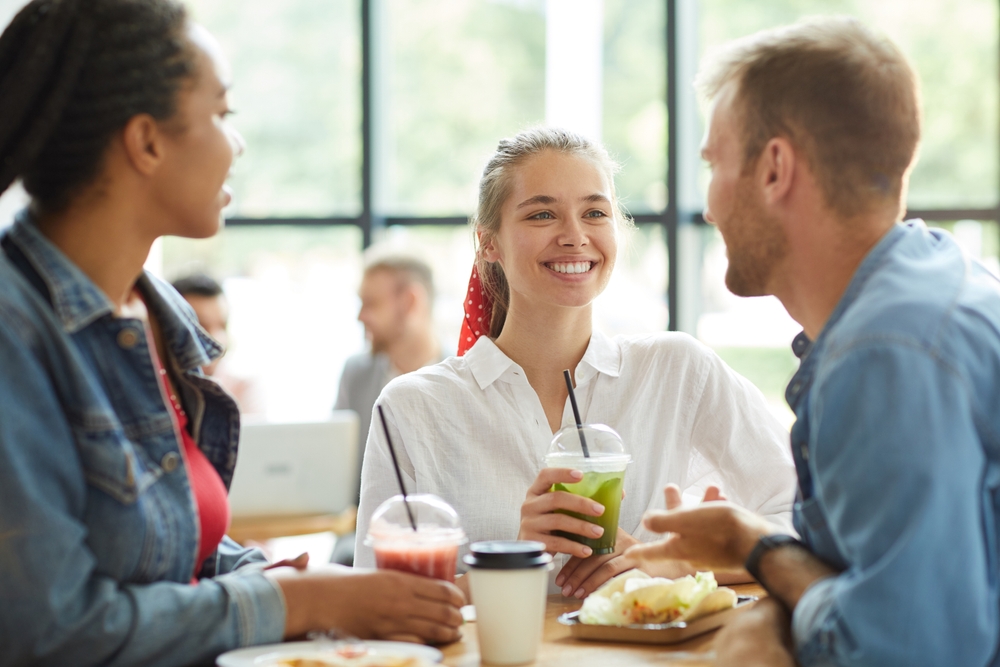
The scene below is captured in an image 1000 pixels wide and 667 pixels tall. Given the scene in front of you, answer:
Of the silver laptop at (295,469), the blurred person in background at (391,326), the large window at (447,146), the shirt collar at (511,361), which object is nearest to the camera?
the shirt collar at (511,361)

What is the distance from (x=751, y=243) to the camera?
4.75 feet

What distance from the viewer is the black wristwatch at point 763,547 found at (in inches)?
54.1

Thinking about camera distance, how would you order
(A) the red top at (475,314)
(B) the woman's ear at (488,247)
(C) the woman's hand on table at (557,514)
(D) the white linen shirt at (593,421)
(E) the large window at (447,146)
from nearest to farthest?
(C) the woman's hand on table at (557,514) → (D) the white linen shirt at (593,421) → (B) the woman's ear at (488,247) → (A) the red top at (475,314) → (E) the large window at (447,146)

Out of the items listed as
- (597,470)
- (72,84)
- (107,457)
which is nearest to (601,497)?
(597,470)

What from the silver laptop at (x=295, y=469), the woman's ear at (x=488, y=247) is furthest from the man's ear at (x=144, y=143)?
the silver laptop at (x=295, y=469)

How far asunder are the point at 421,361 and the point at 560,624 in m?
3.00

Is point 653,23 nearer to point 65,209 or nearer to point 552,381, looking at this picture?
point 552,381

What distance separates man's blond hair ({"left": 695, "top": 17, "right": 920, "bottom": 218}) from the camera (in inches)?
52.0

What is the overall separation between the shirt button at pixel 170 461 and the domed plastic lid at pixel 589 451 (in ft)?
2.08

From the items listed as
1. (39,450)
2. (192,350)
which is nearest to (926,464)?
(39,450)

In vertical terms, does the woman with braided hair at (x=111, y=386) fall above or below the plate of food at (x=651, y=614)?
above

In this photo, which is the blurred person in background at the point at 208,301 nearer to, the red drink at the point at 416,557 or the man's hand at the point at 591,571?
the man's hand at the point at 591,571

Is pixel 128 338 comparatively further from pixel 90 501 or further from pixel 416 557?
pixel 416 557

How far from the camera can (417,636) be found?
4.56ft
